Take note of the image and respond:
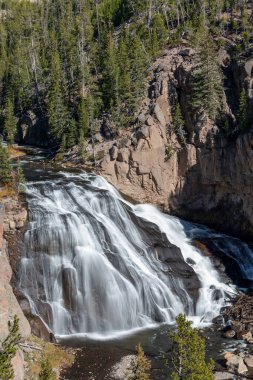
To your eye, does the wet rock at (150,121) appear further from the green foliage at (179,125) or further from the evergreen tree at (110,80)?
the evergreen tree at (110,80)

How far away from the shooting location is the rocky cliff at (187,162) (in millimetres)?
43656

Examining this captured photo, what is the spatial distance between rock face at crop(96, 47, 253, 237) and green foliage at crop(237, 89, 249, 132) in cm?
101

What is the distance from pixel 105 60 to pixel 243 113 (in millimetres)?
24374

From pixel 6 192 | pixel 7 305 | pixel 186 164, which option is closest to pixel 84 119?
pixel 186 164

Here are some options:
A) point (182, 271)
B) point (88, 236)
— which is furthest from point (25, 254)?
point (182, 271)

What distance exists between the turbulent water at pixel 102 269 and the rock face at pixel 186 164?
7447 millimetres

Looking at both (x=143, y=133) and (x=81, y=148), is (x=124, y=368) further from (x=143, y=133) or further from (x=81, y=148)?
(x=143, y=133)

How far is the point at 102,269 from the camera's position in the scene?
30.9 metres

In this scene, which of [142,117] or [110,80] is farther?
[110,80]

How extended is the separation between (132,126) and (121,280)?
78.2 feet

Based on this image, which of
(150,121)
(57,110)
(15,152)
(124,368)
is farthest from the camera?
(15,152)

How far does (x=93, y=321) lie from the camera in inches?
1114

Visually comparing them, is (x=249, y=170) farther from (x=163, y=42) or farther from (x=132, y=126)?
(x=163, y=42)

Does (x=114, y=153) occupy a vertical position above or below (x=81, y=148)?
below
